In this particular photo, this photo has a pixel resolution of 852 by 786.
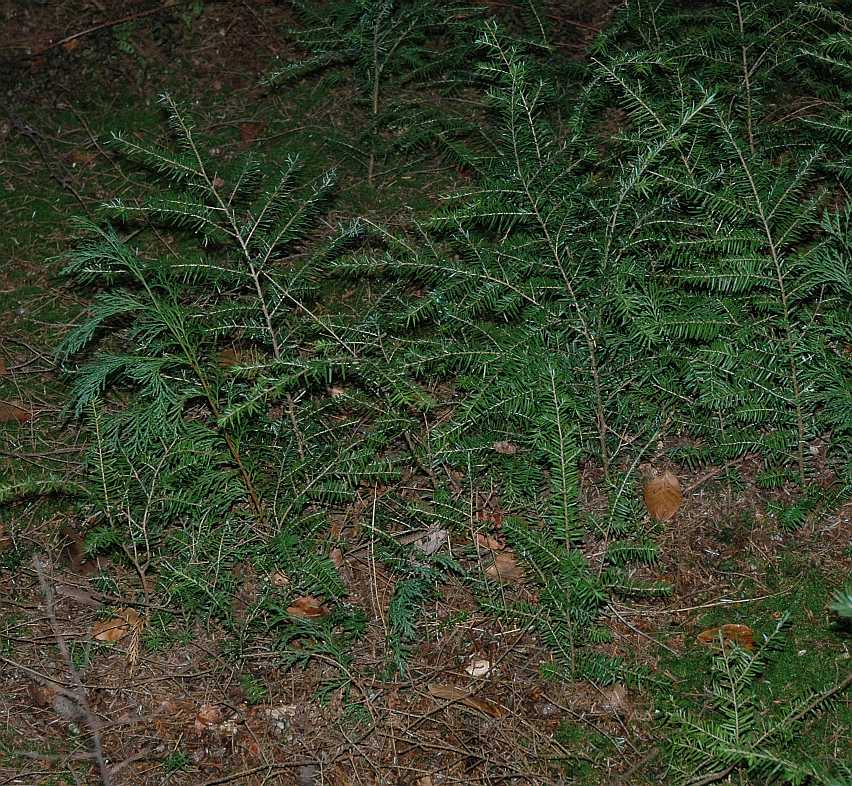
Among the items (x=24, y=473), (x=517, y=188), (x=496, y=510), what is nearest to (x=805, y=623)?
(x=496, y=510)

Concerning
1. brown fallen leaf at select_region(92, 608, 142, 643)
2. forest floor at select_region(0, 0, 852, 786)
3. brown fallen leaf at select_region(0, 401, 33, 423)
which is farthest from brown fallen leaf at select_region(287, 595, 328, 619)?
brown fallen leaf at select_region(0, 401, 33, 423)

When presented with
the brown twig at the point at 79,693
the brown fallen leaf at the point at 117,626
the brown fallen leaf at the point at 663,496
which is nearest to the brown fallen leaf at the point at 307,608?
the brown fallen leaf at the point at 117,626

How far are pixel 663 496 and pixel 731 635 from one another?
0.51m

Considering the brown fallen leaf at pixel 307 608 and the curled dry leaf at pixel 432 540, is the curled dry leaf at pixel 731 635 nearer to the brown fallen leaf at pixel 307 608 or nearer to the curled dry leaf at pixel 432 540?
the curled dry leaf at pixel 432 540

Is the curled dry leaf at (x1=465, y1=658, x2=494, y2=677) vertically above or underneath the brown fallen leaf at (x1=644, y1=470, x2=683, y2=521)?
underneath

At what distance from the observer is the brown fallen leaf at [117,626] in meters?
2.96

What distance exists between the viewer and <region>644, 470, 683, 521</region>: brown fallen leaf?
3.03m

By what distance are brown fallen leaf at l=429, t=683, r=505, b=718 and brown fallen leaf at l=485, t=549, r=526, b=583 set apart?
1.20 ft

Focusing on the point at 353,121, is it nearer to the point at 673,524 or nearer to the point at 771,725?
the point at 673,524

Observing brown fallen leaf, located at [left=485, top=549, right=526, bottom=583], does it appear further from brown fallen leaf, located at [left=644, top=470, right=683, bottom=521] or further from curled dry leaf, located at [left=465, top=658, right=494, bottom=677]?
brown fallen leaf, located at [left=644, top=470, right=683, bottom=521]

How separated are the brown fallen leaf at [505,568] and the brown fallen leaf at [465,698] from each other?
1.20ft

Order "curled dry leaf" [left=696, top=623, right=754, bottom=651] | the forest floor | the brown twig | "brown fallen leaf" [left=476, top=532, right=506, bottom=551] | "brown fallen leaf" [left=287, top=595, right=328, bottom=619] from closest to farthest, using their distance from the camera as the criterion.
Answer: the brown twig → the forest floor → "curled dry leaf" [left=696, top=623, right=754, bottom=651] → "brown fallen leaf" [left=287, top=595, right=328, bottom=619] → "brown fallen leaf" [left=476, top=532, right=506, bottom=551]

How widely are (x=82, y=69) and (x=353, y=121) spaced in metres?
1.47

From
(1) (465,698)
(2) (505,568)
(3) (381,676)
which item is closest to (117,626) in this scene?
(3) (381,676)
